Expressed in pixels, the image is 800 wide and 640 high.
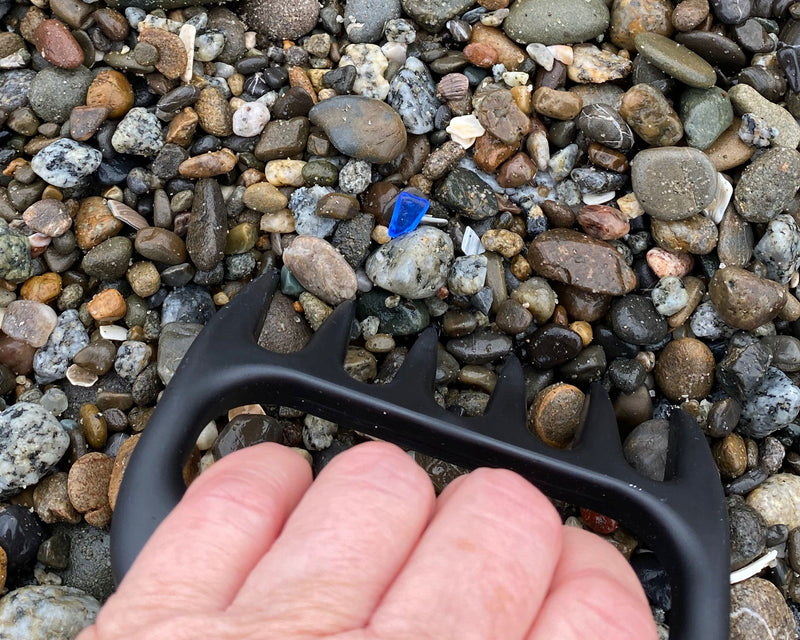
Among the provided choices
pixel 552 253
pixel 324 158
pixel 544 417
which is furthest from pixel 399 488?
pixel 324 158

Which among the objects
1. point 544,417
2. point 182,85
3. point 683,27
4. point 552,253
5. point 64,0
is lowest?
point 544,417

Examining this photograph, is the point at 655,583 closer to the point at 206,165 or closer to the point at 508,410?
the point at 508,410

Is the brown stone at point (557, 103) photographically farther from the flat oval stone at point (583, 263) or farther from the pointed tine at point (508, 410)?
the pointed tine at point (508, 410)

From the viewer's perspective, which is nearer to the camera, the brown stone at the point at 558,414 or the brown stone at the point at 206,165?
the brown stone at the point at 558,414

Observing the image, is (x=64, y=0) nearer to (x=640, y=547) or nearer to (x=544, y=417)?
(x=544, y=417)

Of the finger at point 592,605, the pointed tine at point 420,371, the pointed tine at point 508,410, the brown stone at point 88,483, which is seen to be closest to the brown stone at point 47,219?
the brown stone at point 88,483

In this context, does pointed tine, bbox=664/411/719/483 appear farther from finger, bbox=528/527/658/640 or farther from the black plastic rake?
finger, bbox=528/527/658/640

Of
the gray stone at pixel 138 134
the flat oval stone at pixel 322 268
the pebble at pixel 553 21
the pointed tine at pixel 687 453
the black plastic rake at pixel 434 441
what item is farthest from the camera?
the pebble at pixel 553 21

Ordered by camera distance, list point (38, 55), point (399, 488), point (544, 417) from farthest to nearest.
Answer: point (38, 55), point (544, 417), point (399, 488)
